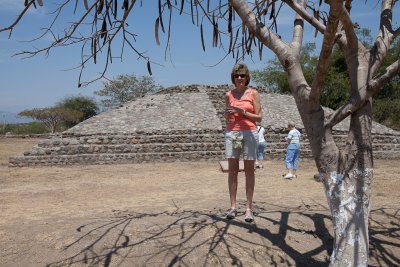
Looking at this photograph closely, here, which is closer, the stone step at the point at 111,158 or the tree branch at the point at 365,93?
the tree branch at the point at 365,93

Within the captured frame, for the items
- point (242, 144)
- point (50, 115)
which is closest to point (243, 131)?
point (242, 144)

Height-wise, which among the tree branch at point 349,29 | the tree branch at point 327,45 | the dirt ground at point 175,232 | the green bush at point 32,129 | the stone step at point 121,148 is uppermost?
the green bush at point 32,129

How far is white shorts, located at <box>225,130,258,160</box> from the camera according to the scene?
3.89 m

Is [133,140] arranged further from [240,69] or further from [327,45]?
[327,45]

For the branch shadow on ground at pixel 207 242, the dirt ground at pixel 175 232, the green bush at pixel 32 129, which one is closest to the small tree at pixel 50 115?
the green bush at pixel 32 129

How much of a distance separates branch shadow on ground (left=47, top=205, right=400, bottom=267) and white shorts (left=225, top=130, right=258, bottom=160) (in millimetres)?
676

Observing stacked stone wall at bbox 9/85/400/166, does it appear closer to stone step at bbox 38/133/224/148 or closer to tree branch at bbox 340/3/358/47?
stone step at bbox 38/133/224/148

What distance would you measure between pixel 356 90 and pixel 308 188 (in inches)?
198

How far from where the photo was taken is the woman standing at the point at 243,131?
3.89 m

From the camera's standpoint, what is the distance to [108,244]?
131 inches

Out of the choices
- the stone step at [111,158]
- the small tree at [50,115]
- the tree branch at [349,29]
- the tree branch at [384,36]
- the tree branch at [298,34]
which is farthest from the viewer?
the small tree at [50,115]

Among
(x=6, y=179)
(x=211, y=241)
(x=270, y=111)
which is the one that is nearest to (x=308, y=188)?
(x=211, y=241)

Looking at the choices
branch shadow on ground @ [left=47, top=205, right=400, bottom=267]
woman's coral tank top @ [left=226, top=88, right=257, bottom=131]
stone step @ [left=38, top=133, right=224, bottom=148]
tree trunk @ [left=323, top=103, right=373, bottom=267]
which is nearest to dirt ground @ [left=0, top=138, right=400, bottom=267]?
branch shadow on ground @ [left=47, top=205, right=400, bottom=267]

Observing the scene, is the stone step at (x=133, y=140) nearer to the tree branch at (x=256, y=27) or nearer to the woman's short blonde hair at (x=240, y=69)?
the woman's short blonde hair at (x=240, y=69)
